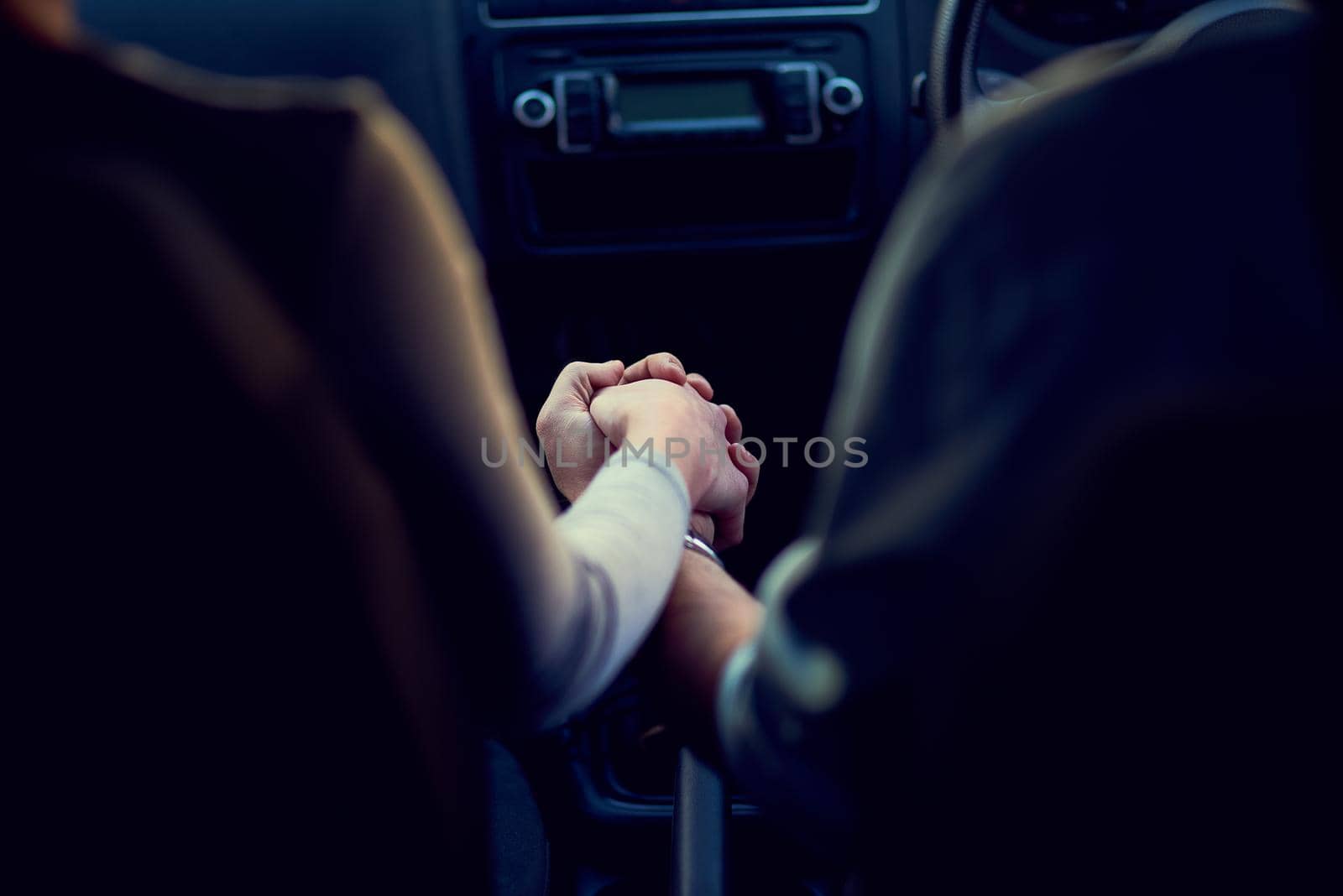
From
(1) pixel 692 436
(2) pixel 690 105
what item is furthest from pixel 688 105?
(1) pixel 692 436

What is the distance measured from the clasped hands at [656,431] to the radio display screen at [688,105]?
0.58 metres

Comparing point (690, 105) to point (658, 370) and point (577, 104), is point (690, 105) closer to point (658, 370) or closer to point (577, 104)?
point (577, 104)

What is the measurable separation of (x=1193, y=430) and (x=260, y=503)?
27cm

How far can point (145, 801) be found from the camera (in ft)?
1.19

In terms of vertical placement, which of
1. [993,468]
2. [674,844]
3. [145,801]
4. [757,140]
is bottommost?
[674,844]

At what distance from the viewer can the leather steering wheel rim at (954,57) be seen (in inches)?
40.0

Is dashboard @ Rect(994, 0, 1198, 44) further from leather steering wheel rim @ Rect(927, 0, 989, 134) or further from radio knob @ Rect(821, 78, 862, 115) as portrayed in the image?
→ leather steering wheel rim @ Rect(927, 0, 989, 134)

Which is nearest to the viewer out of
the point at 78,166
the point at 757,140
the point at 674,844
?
the point at 78,166

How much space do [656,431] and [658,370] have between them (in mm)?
152

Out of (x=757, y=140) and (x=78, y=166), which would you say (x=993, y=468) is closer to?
(x=78, y=166)

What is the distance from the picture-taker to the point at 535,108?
1289mm

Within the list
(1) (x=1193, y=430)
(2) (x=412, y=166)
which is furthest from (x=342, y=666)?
(1) (x=1193, y=430)

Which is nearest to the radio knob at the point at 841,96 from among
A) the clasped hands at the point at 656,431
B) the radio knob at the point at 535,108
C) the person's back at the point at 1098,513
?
the radio knob at the point at 535,108

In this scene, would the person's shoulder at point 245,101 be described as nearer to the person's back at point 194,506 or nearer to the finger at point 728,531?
the person's back at point 194,506
